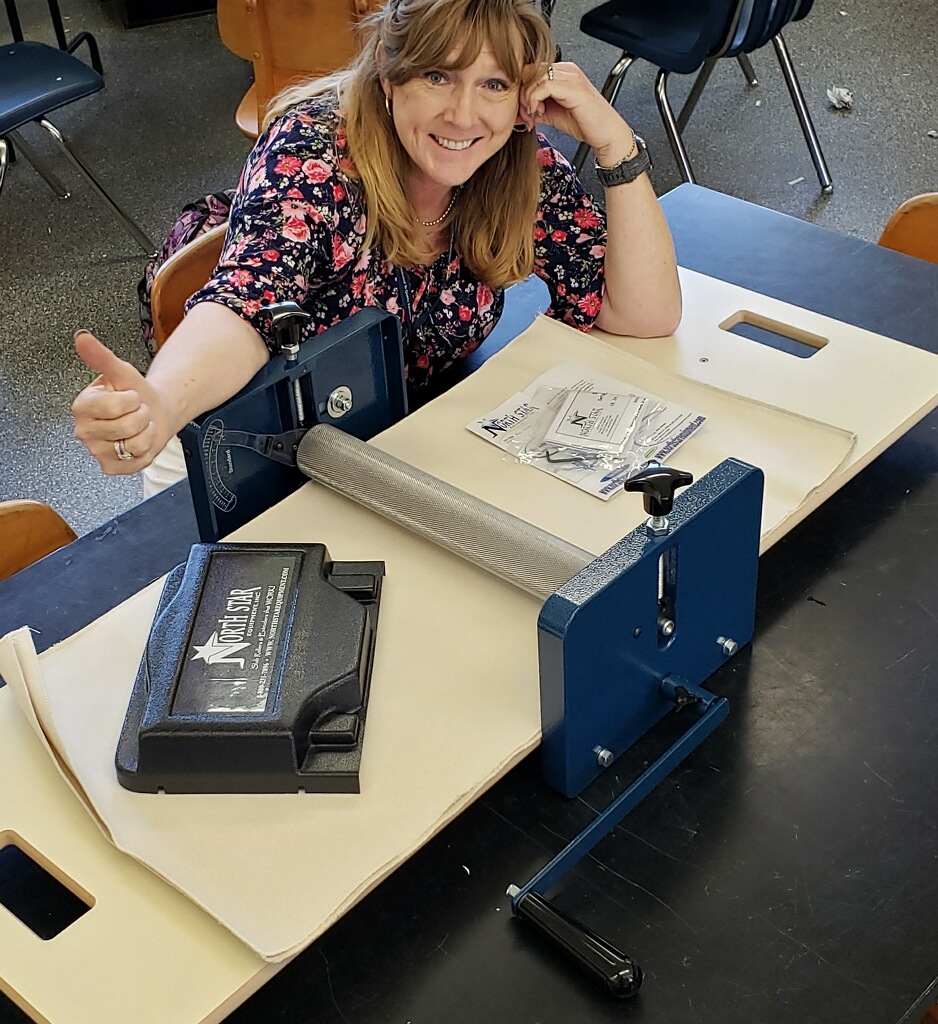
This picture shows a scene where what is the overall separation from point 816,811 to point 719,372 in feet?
2.07

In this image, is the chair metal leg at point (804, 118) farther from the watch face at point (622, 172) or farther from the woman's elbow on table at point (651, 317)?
the woman's elbow on table at point (651, 317)

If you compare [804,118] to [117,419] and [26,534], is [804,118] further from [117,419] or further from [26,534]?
[117,419]

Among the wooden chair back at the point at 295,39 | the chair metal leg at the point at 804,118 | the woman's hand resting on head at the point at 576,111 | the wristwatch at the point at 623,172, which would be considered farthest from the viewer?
the chair metal leg at the point at 804,118

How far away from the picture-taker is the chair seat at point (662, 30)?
10.6 ft

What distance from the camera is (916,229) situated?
6.55 ft

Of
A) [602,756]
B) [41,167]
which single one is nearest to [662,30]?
[41,167]

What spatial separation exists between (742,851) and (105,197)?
2924 mm

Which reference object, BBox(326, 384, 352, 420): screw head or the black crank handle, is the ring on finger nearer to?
BBox(326, 384, 352, 420): screw head

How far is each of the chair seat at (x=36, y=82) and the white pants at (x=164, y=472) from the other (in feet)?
5.99

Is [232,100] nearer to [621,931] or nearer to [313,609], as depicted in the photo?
[313,609]

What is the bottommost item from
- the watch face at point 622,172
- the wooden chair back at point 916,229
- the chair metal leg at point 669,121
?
the chair metal leg at point 669,121

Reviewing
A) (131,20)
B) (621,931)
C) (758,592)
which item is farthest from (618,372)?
(131,20)

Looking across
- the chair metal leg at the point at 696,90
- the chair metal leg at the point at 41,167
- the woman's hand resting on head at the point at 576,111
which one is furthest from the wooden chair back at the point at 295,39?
the woman's hand resting on head at the point at 576,111

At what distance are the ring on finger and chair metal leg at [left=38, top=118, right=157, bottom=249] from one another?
7.94 ft
